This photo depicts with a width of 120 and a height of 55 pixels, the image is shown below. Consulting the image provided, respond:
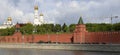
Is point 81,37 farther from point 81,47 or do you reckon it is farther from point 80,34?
point 81,47

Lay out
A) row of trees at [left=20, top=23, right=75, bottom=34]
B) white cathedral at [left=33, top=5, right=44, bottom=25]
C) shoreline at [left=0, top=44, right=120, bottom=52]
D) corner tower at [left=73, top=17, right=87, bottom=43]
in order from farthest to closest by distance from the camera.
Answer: white cathedral at [left=33, top=5, right=44, bottom=25], row of trees at [left=20, top=23, right=75, bottom=34], corner tower at [left=73, top=17, right=87, bottom=43], shoreline at [left=0, top=44, right=120, bottom=52]

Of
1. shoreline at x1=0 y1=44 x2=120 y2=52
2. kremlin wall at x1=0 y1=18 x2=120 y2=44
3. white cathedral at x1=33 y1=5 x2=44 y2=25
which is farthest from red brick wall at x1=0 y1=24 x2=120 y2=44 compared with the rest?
white cathedral at x1=33 y1=5 x2=44 y2=25

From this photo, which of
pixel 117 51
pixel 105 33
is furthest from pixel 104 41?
pixel 117 51

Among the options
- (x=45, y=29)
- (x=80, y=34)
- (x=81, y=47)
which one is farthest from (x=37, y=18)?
(x=81, y=47)

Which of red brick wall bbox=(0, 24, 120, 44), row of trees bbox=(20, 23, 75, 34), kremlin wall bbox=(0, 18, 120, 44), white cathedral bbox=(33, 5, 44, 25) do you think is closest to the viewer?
red brick wall bbox=(0, 24, 120, 44)

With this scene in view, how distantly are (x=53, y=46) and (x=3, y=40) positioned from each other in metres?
34.4

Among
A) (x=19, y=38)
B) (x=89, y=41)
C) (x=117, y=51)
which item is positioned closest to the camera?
(x=117, y=51)

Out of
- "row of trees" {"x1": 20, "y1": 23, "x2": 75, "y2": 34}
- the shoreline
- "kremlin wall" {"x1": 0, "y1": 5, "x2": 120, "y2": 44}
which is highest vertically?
"row of trees" {"x1": 20, "y1": 23, "x2": 75, "y2": 34}

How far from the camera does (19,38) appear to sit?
84.9 m

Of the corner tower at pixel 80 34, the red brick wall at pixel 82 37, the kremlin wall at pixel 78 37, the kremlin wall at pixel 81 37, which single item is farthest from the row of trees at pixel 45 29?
the corner tower at pixel 80 34

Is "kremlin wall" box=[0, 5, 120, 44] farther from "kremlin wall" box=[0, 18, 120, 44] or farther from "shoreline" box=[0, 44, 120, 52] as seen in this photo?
"shoreline" box=[0, 44, 120, 52]

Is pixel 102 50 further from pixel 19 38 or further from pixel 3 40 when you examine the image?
pixel 3 40

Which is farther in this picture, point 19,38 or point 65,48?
point 19,38

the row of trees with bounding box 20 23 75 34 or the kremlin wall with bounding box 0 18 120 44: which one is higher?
the row of trees with bounding box 20 23 75 34
